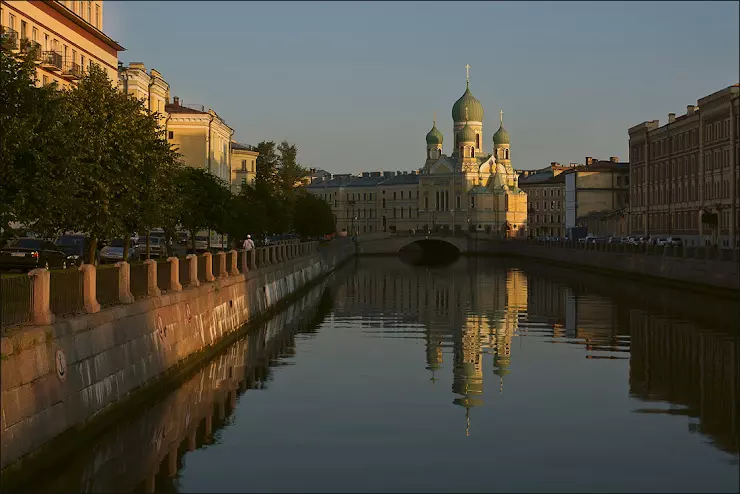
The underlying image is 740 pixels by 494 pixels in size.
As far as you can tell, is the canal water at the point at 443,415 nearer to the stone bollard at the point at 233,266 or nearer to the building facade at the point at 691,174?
the stone bollard at the point at 233,266

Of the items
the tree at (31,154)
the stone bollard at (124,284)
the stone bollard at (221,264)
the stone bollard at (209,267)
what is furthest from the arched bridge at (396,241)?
the stone bollard at (124,284)

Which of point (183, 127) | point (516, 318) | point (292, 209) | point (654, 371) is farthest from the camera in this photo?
point (292, 209)

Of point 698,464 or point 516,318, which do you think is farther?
point 516,318

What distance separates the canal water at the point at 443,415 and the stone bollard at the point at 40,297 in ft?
8.60

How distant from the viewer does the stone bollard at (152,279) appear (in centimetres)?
2958

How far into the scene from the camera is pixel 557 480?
19891mm

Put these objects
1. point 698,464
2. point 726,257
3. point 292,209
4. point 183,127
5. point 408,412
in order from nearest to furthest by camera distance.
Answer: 1. point 698,464
2. point 408,412
3. point 726,257
4. point 183,127
5. point 292,209

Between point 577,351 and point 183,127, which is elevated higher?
point 183,127

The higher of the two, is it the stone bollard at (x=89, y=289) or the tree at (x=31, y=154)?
the tree at (x=31, y=154)

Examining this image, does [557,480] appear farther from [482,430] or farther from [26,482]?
[26,482]

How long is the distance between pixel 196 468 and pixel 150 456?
1400mm

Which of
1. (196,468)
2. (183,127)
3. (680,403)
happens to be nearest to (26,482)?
(196,468)

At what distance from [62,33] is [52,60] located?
3614 millimetres

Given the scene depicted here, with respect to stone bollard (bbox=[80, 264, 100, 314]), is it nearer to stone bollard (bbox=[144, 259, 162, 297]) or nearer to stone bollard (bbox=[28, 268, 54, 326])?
stone bollard (bbox=[28, 268, 54, 326])
